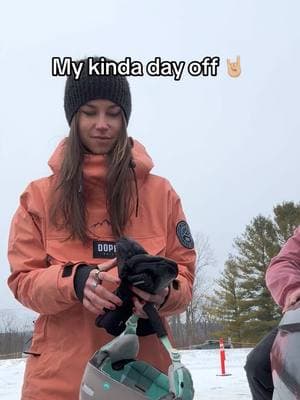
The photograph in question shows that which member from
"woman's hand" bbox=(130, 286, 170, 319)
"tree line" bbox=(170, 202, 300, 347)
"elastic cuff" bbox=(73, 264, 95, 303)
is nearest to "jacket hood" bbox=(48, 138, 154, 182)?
"elastic cuff" bbox=(73, 264, 95, 303)

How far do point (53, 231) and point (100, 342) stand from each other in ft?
1.24

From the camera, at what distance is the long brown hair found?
78.5 inches

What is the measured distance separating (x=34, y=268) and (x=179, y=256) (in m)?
0.47

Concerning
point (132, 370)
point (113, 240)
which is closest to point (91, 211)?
point (113, 240)

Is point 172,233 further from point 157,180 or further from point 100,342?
point 100,342

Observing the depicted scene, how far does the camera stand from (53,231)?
199 cm

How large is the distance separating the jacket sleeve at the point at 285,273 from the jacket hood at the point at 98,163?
60 cm

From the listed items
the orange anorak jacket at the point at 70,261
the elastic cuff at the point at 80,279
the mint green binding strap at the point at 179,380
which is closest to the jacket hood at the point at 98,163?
the orange anorak jacket at the point at 70,261

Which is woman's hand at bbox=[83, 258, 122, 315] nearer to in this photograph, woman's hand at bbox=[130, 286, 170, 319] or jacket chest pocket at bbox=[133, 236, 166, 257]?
woman's hand at bbox=[130, 286, 170, 319]

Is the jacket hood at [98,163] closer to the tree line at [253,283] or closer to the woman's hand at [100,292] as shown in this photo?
the woman's hand at [100,292]

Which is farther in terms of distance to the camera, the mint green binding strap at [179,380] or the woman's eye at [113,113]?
the woman's eye at [113,113]

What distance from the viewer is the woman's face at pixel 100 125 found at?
7.04ft

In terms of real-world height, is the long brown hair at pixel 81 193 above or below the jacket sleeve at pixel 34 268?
above

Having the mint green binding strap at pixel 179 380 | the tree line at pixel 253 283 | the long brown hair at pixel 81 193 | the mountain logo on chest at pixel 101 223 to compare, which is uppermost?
the long brown hair at pixel 81 193
